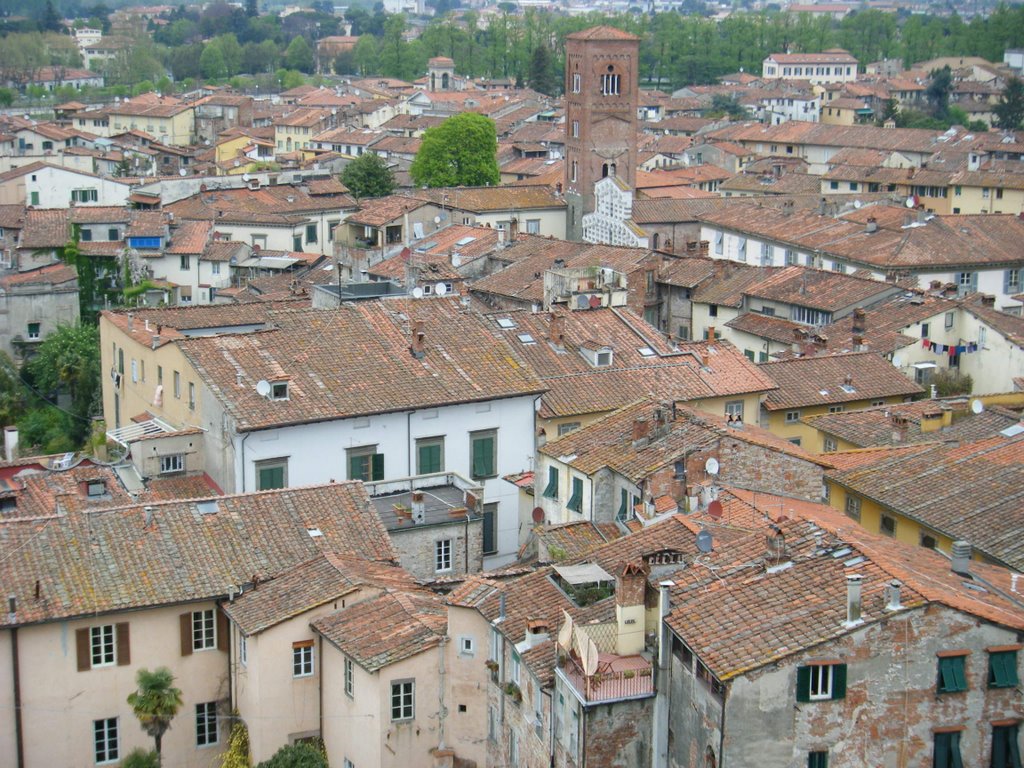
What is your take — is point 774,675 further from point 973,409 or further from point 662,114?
point 662,114

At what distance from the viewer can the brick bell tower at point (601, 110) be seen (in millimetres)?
83125

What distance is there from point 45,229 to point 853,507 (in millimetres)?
43105

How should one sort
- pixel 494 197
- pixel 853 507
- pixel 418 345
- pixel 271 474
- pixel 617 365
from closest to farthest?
1. pixel 853 507
2. pixel 271 474
3. pixel 418 345
4. pixel 617 365
5. pixel 494 197

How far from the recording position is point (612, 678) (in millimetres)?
22562

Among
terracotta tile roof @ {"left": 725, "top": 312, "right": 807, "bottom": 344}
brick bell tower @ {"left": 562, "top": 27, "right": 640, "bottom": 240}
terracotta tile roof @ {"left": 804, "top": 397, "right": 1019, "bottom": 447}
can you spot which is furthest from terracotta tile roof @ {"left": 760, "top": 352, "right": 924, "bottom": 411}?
brick bell tower @ {"left": 562, "top": 27, "right": 640, "bottom": 240}

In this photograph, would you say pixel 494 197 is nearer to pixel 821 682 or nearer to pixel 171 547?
pixel 171 547

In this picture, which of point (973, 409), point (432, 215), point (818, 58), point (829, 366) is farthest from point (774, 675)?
point (818, 58)

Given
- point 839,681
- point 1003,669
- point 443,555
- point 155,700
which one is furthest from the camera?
point 443,555

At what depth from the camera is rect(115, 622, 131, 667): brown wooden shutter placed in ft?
88.8

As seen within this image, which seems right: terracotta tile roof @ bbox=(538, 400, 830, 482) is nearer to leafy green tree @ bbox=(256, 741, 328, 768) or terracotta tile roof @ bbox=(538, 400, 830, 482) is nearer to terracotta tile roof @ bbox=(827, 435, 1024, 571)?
terracotta tile roof @ bbox=(827, 435, 1024, 571)

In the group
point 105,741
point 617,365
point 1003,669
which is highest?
point 617,365

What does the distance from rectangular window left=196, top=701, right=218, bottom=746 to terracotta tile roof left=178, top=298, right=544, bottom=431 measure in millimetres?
7472

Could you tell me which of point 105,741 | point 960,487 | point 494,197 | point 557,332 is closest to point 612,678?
point 105,741

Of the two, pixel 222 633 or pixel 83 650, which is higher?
pixel 83 650
